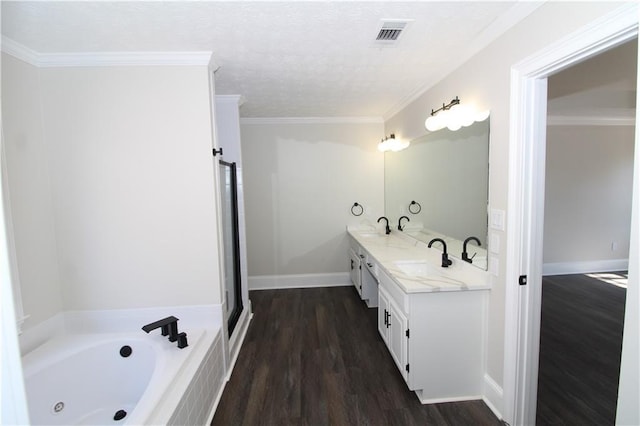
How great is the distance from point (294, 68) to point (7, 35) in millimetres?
1742

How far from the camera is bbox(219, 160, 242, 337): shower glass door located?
2.74 m

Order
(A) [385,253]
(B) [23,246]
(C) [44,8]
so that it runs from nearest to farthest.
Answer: (C) [44,8], (B) [23,246], (A) [385,253]

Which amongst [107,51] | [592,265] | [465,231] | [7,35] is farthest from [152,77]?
[592,265]

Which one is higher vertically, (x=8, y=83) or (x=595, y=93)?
(x=595, y=93)

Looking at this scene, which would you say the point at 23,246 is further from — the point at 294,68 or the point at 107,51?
the point at 294,68

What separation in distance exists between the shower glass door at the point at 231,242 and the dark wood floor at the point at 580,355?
2.49m

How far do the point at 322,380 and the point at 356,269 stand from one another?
1.63 metres

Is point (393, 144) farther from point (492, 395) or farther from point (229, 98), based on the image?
point (492, 395)

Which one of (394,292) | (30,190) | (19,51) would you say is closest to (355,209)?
(394,292)

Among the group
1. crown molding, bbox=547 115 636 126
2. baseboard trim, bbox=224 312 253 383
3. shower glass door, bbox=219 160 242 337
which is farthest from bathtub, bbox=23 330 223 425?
crown molding, bbox=547 115 636 126

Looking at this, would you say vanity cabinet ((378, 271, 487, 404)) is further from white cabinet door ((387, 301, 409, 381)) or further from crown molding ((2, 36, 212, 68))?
crown molding ((2, 36, 212, 68))

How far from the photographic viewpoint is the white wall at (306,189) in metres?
4.02

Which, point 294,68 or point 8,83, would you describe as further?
point 294,68

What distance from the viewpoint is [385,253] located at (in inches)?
111
